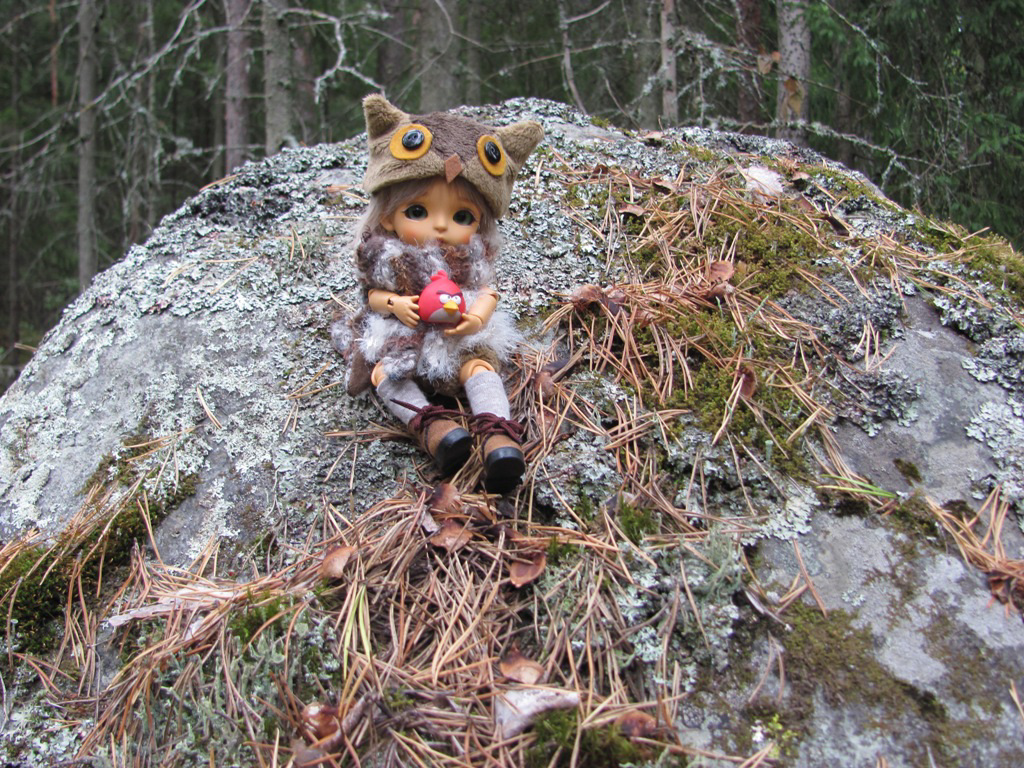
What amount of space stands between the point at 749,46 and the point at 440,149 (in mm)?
3781

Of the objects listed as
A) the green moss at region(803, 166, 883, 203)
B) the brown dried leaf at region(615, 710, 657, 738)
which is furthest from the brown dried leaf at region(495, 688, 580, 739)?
the green moss at region(803, 166, 883, 203)

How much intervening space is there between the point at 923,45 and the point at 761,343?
415 centimetres

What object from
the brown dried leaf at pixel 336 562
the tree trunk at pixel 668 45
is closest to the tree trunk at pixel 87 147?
the tree trunk at pixel 668 45

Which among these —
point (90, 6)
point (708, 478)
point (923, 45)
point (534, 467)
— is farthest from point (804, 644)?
point (90, 6)

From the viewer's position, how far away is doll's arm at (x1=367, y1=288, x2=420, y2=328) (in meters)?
2.36

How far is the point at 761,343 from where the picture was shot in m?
2.49

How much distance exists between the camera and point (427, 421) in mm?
2242

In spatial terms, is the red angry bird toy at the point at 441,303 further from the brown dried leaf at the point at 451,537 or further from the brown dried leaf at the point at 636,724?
the brown dried leaf at the point at 636,724

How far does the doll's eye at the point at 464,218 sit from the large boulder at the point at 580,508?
41 cm

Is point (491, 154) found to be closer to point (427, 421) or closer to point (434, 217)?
point (434, 217)

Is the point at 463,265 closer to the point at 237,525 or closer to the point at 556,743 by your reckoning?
the point at 237,525

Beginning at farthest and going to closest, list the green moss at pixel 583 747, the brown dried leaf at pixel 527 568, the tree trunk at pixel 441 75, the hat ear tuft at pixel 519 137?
1. the tree trunk at pixel 441 75
2. the hat ear tuft at pixel 519 137
3. the brown dried leaf at pixel 527 568
4. the green moss at pixel 583 747

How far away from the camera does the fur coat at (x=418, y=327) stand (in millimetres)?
2369

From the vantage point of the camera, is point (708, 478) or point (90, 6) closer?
point (708, 478)
